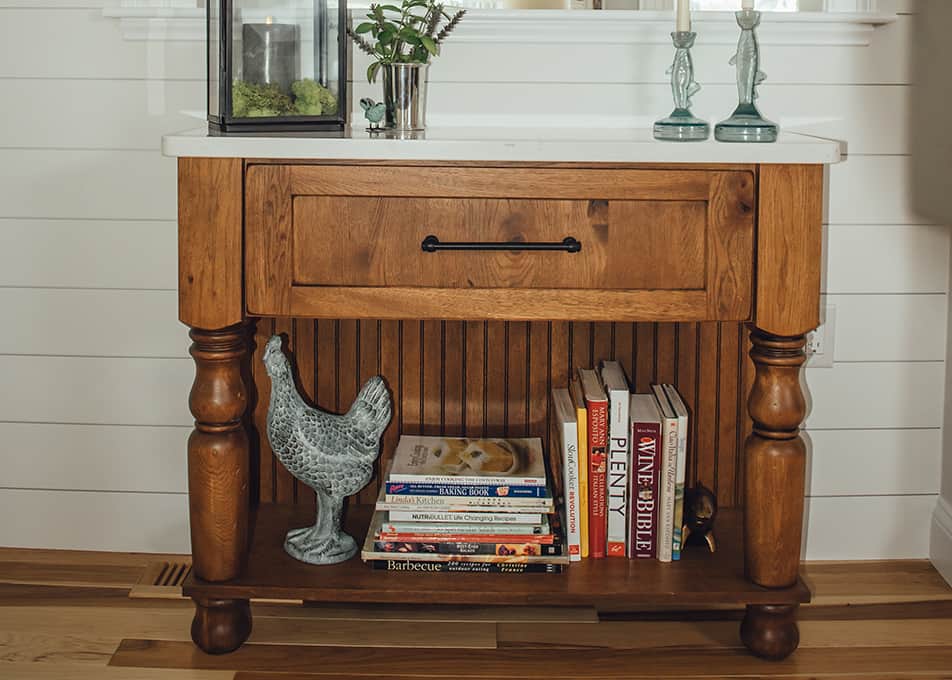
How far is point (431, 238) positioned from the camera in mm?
1441

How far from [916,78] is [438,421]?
0.92m

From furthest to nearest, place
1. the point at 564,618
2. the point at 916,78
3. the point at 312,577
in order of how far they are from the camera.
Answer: the point at 916,78
the point at 564,618
the point at 312,577

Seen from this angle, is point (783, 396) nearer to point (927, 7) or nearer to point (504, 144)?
point (504, 144)

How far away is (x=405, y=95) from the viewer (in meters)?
1.63

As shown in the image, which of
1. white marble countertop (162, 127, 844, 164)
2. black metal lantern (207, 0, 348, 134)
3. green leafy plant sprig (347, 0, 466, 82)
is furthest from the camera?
green leafy plant sprig (347, 0, 466, 82)

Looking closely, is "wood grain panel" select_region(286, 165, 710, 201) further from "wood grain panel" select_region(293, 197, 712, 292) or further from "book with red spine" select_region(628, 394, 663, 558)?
"book with red spine" select_region(628, 394, 663, 558)

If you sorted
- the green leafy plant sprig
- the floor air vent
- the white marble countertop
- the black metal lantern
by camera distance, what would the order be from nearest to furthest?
the white marble countertop < the black metal lantern < the green leafy plant sprig < the floor air vent

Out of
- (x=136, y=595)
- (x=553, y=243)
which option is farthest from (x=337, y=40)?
(x=136, y=595)

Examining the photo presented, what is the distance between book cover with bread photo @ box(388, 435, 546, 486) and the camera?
5.27 ft

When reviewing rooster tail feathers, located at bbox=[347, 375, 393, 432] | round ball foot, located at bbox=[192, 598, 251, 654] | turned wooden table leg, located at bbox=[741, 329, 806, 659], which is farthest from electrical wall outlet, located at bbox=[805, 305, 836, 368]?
round ball foot, located at bbox=[192, 598, 251, 654]

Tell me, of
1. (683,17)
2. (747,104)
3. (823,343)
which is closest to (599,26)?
(683,17)

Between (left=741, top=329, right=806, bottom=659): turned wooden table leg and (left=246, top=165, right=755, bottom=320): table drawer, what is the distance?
0.08 metres

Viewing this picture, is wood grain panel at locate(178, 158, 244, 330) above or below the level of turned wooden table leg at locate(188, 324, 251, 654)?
above

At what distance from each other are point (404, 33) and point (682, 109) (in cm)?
41
